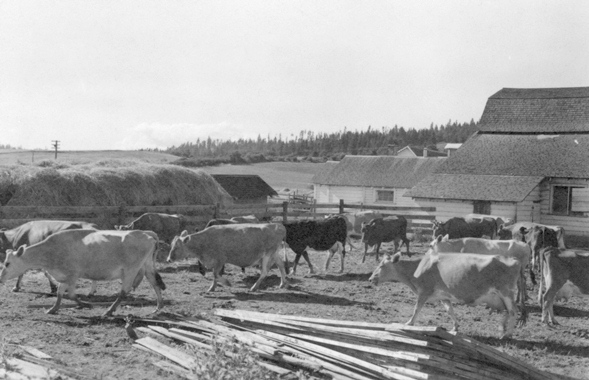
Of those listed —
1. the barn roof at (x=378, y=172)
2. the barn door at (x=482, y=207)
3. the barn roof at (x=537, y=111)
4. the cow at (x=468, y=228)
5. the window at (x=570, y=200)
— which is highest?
the barn roof at (x=537, y=111)

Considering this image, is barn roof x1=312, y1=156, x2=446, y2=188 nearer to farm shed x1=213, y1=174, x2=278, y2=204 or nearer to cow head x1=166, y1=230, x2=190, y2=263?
farm shed x1=213, y1=174, x2=278, y2=204

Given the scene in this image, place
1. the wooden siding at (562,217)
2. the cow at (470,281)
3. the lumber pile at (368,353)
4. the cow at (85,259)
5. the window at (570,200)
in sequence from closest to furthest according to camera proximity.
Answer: the lumber pile at (368,353)
the cow at (470,281)
the cow at (85,259)
the wooden siding at (562,217)
the window at (570,200)

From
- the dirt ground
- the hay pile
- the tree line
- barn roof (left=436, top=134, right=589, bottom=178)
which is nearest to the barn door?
barn roof (left=436, top=134, right=589, bottom=178)

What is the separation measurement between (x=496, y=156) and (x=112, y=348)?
26703 millimetres

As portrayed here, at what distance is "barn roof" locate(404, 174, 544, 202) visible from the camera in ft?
93.6

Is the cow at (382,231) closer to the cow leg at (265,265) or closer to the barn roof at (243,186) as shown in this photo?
the cow leg at (265,265)

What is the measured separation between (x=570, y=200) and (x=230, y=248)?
2036cm

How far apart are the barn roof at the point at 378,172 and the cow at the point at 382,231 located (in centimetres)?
2240

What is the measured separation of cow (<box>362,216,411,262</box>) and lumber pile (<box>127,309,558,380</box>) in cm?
1131

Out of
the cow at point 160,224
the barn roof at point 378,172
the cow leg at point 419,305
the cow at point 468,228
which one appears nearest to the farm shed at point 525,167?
the cow at point 468,228

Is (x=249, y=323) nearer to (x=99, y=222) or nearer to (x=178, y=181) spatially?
(x=99, y=222)

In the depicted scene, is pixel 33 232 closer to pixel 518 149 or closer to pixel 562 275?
pixel 562 275

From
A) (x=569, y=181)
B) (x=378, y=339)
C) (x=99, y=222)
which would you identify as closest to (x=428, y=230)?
(x=569, y=181)

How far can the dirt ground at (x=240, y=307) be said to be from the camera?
907 cm
